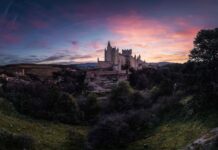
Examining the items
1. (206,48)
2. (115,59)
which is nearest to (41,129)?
(206,48)

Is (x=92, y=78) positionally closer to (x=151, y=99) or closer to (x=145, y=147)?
(x=151, y=99)

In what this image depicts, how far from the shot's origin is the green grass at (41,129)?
35562 millimetres

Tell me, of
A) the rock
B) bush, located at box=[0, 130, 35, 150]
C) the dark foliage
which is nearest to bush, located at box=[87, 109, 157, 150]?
bush, located at box=[0, 130, 35, 150]

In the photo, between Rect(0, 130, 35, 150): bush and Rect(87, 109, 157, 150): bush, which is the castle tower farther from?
Rect(0, 130, 35, 150): bush

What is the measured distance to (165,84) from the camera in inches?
2124

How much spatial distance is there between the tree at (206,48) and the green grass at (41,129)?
18.0 metres

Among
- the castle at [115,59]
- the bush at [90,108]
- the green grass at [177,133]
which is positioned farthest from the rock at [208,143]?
the castle at [115,59]

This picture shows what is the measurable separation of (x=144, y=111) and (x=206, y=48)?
39.1ft

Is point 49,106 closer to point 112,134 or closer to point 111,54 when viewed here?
point 112,134

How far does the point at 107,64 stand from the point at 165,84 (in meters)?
102

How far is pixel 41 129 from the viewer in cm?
4166

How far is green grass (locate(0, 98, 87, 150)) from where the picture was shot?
3556cm

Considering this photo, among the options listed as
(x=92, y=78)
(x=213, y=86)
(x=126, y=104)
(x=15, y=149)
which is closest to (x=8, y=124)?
(x=15, y=149)

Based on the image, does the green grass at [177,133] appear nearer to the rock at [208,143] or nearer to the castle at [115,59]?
the rock at [208,143]
